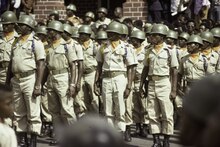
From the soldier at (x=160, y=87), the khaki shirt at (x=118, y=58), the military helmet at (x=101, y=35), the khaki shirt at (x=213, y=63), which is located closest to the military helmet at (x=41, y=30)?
the military helmet at (x=101, y=35)

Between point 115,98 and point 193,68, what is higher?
point 193,68

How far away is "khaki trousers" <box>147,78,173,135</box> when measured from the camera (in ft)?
33.9

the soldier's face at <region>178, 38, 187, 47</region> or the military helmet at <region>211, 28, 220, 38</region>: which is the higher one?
the military helmet at <region>211, 28, 220, 38</region>

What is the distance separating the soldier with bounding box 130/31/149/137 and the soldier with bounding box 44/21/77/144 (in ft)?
5.60

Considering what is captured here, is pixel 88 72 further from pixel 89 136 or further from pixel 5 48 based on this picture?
pixel 89 136

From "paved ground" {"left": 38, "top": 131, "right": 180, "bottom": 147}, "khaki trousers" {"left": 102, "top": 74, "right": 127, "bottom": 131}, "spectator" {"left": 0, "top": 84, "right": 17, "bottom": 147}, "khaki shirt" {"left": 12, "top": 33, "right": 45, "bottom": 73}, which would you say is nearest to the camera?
"spectator" {"left": 0, "top": 84, "right": 17, "bottom": 147}

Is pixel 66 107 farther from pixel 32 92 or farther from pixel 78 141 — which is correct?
pixel 78 141

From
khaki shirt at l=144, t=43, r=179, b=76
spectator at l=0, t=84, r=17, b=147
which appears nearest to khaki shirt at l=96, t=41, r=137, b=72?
khaki shirt at l=144, t=43, r=179, b=76

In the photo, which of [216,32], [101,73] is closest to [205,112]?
[101,73]

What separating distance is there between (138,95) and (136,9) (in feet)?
16.1

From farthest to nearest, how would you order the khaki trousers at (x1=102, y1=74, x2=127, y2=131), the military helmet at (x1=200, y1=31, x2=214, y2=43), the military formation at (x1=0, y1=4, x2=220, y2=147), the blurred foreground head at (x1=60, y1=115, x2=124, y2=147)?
1. the military helmet at (x1=200, y1=31, x2=214, y2=43)
2. the khaki trousers at (x1=102, y1=74, x2=127, y2=131)
3. the military formation at (x1=0, y1=4, x2=220, y2=147)
4. the blurred foreground head at (x1=60, y1=115, x2=124, y2=147)

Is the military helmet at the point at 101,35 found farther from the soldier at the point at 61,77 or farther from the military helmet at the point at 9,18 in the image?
the military helmet at the point at 9,18

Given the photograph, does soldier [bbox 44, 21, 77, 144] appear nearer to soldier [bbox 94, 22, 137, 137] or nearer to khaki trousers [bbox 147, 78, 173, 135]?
soldier [bbox 94, 22, 137, 137]

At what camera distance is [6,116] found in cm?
464
